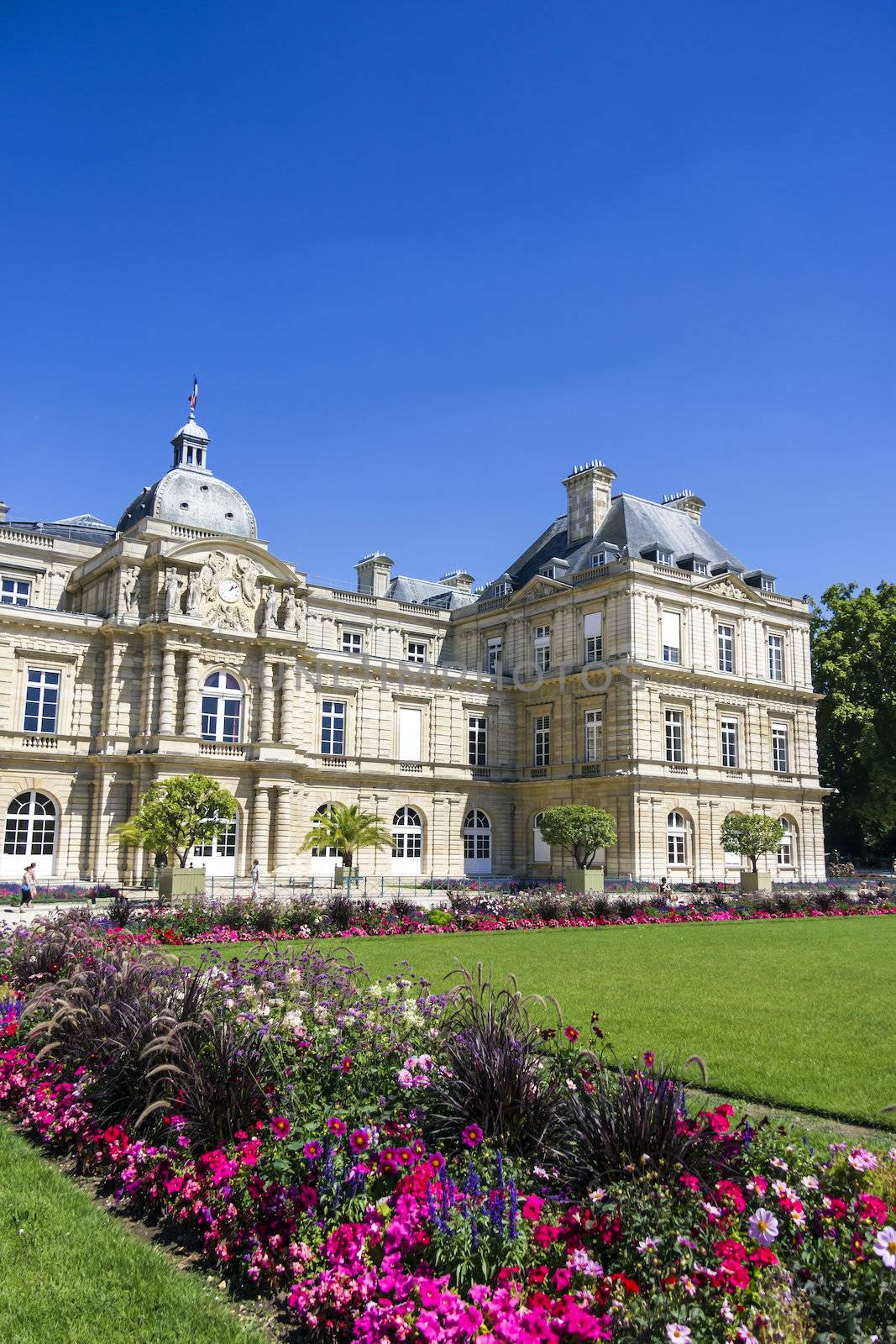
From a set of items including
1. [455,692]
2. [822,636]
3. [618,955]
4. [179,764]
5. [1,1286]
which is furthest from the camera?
[822,636]

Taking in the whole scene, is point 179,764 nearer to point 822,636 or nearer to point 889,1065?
point 889,1065

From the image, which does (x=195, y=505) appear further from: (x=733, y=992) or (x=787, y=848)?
(x=733, y=992)

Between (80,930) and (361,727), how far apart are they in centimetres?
2915

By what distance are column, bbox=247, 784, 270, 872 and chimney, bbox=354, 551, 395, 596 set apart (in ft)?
57.3

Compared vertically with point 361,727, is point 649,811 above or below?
below

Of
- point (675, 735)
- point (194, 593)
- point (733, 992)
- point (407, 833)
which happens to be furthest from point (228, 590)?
point (733, 992)

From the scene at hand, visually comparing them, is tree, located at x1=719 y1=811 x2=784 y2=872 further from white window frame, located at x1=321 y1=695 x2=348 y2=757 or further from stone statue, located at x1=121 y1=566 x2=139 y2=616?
stone statue, located at x1=121 y1=566 x2=139 y2=616

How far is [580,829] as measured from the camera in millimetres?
35219

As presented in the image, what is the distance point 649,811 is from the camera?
40500 millimetres

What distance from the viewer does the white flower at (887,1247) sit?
160 inches

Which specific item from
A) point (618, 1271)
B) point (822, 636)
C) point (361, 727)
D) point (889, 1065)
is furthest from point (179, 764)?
point (822, 636)

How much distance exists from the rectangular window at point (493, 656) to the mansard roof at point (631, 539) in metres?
3.42

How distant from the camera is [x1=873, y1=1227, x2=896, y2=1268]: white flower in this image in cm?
406

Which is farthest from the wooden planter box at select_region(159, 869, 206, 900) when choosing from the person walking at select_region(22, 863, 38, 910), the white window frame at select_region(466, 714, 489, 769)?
the white window frame at select_region(466, 714, 489, 769)
